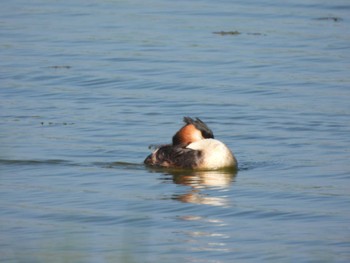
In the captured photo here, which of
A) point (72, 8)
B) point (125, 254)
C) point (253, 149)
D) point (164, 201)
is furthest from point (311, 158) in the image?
point (72, 8)

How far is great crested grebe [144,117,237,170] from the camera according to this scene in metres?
14.4

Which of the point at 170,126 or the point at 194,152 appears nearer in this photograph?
the point at 194,152

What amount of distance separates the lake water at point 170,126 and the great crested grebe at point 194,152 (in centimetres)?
18

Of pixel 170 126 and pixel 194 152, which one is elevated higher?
pixel 170 126

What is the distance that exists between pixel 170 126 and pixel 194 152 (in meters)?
2.46

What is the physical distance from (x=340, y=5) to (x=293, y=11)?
1.49 m

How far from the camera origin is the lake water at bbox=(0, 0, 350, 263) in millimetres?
10945

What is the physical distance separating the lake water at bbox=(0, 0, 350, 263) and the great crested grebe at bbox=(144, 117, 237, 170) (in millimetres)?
182

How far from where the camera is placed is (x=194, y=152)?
1457cm

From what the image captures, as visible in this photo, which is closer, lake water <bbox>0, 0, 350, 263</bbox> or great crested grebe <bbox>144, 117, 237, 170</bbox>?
lake water <bbox>0, 0, 350, 263</bbox>

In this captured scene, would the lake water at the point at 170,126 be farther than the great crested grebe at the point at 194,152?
No

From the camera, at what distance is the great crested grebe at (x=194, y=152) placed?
14.4 metres

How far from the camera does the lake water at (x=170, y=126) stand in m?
10.9

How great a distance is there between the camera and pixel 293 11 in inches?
1022
